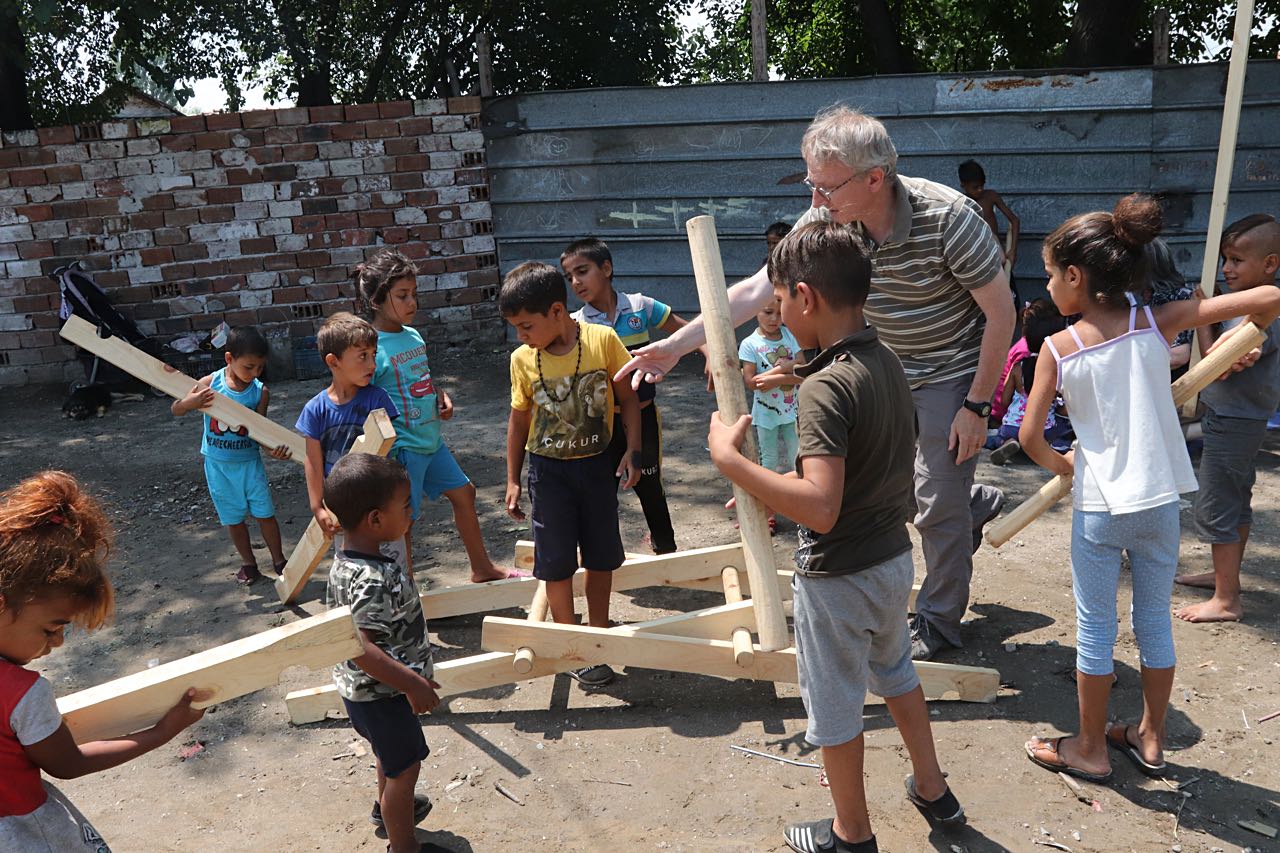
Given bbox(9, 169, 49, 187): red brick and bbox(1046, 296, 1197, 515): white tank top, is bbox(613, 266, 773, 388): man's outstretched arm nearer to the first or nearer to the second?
bbox(1046, 296, 1197, 515): white tank top

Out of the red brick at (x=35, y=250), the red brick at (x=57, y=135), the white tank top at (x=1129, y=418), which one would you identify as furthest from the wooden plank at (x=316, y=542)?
the red brick at (x=57, y=135)

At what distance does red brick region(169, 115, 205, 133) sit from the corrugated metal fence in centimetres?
261

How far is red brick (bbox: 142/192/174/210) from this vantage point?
32.3 feet

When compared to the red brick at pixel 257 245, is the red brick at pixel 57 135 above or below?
above

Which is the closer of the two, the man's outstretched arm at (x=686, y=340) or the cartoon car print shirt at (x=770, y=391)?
the man's outstretched arm at (x=686, y=340)

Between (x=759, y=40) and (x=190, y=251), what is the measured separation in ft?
18.5

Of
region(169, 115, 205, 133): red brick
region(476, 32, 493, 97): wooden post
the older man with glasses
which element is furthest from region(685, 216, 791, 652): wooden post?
region(169, 115, 205, 133): red brick

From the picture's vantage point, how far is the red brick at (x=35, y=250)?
984 centimetres

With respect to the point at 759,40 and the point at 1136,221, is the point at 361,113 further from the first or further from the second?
the point at 1136,221

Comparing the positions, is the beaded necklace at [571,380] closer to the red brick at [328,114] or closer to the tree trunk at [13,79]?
the red brick at [328,114]

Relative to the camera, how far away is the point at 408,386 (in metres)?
4.61

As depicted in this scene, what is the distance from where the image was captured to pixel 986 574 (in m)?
4.84

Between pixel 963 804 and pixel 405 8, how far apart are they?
1138 centimetres

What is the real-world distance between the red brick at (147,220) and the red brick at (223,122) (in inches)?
37.0
